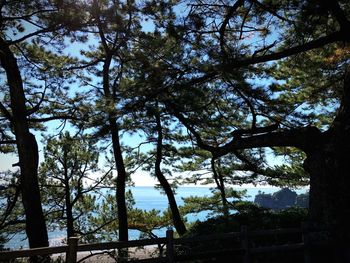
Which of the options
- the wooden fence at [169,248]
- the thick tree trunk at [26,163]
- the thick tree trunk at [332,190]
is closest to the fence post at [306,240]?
the wooden fence at [169,248]

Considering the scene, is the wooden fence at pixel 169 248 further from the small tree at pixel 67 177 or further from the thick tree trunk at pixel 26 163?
the small tree at pixel 67 177

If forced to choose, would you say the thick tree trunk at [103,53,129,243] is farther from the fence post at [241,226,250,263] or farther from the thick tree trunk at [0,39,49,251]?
the fence post at [241,226,250,263]

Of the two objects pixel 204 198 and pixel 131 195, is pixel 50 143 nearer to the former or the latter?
pixel 131 195

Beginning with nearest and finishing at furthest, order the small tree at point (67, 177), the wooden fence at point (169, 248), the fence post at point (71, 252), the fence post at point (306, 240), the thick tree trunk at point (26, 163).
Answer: the wooden fence at point (169, 248)
the fence post at point (71, 252)
the fence post at point (306, 240)
the thick tree trunk at point (26, 163)
the small tree at point (67, 177)

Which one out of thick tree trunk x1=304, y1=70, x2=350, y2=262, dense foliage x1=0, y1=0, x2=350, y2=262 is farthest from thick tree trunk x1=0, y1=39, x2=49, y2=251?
thick tree trunk x1=304, y1=70, x2=350, y2=262

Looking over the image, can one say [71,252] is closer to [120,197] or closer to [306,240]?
[306,240]

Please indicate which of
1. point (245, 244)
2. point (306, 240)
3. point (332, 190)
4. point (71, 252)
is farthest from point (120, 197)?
Answer: point (332, 190)

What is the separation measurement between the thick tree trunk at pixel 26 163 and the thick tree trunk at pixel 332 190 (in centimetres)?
598

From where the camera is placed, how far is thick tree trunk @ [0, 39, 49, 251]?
774 cm

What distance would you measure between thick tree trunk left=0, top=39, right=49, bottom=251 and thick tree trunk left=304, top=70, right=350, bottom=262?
598 cm

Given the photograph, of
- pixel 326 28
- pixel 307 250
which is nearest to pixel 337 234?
pixel 307 250

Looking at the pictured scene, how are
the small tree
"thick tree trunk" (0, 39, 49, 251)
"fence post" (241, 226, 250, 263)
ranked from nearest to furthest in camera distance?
"fence post" (241, 226, 250, 263) < "thick tree trunk" (0, 39, 49, 251) < the small tree

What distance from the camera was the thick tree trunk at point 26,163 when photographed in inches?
305

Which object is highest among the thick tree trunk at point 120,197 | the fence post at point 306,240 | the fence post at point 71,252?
the thick tree trunk at point 120,197
